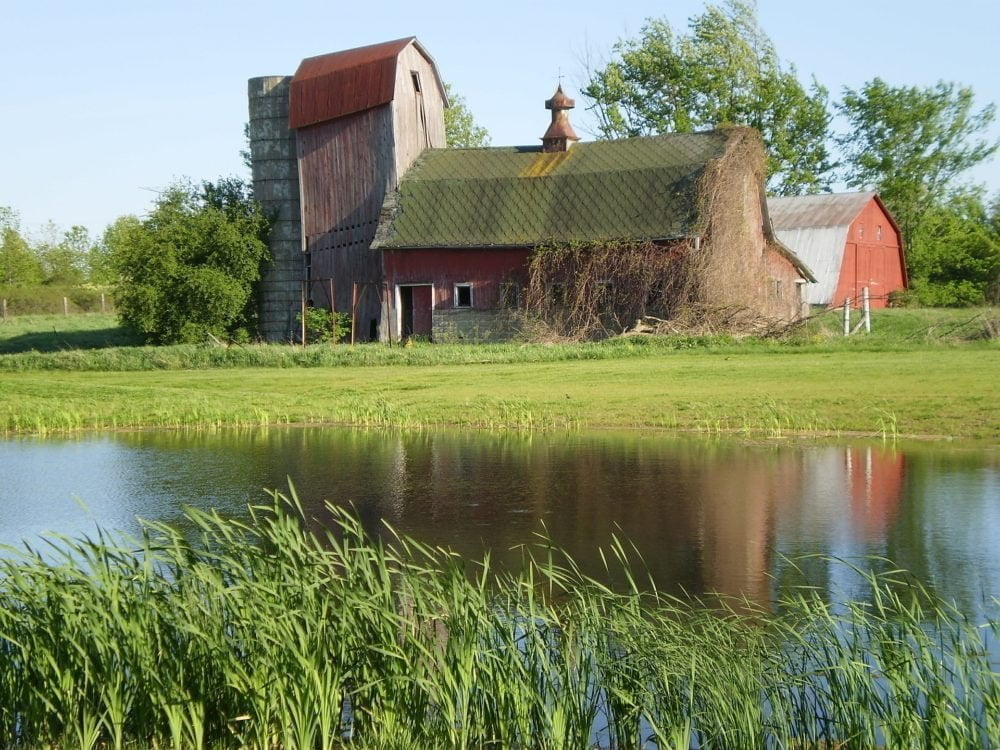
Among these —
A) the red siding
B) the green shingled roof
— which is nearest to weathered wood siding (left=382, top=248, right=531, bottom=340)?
the green shingled roof

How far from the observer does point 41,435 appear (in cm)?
2139

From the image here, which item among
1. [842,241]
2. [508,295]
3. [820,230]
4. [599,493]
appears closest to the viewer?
[599,493]

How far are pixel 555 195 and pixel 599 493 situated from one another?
26492 millimetres

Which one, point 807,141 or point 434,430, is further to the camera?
point 807,141

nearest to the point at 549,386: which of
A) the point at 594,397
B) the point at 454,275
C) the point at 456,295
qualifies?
the point at 594,397

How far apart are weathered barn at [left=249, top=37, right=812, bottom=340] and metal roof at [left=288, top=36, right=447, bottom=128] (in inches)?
1.9

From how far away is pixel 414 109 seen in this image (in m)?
42.7

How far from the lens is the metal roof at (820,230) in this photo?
163ft

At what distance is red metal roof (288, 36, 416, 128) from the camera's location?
40844mm

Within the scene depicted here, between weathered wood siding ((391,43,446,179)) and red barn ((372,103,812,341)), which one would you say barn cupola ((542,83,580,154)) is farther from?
weathered wood siding ((391,43,446,179))

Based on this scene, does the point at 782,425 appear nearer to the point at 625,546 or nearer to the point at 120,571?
the point at 625,546

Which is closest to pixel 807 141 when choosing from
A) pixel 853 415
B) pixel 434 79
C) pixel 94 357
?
pixel 434 79

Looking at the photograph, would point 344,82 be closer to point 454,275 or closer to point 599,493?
point 454,275

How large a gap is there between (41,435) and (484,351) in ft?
47.3
